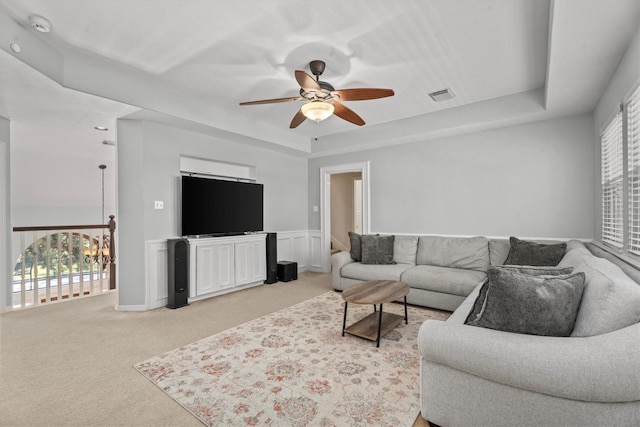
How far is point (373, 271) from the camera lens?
13.5 ft

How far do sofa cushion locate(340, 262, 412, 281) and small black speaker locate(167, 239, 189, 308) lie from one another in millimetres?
2172

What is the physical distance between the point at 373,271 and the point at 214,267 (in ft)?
7.48

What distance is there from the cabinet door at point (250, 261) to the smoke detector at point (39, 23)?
10.4 ft

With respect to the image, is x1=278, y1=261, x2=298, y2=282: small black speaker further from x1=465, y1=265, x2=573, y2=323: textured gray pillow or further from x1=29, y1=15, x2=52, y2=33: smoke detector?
x1=29, y1=15, x2=52, y2=33: smoke detector

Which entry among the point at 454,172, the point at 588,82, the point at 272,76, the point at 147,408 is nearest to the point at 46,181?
the point at 272,76

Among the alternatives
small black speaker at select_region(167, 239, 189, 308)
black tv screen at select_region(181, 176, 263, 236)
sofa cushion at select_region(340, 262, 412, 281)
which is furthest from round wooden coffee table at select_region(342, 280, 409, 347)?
black tv screen at select_region(181, 176, 263, 236)

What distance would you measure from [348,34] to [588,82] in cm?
223

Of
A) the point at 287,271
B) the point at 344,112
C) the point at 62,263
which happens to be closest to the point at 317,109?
the point at 344,112

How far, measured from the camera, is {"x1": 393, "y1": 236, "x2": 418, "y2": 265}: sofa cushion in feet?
14.6

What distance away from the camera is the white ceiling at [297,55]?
209 cm

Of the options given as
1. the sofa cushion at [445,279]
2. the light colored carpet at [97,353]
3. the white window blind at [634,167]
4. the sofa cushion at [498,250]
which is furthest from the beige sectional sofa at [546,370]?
the sofa cushion at [498,250]

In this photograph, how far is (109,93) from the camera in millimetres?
3010

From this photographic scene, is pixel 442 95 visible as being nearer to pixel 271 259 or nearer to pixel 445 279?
pixel 445 279

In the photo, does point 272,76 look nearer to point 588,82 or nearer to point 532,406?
point 588,82
